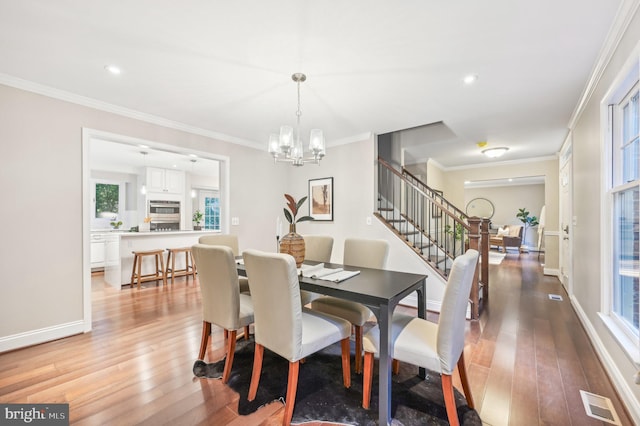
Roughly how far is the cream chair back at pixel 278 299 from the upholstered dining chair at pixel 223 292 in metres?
0.27

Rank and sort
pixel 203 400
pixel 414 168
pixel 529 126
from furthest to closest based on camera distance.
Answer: pixel 414 168 < pixel 529 126 < pixel 203 400

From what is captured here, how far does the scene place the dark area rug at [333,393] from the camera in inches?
63.1

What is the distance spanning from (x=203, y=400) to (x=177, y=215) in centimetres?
672

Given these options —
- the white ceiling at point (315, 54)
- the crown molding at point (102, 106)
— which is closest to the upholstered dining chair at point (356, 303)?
the white ceiling at point (315, 54)

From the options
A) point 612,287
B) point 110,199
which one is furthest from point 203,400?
point 110,199

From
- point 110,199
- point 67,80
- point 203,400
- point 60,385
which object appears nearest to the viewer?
point 203,400

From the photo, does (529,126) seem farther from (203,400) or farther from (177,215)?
(177,215)

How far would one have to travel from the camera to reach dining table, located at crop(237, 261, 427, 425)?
1.47m

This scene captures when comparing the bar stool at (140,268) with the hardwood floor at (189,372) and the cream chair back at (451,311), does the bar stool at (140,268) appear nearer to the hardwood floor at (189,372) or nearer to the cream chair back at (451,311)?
the hardwood floor at (189,372)

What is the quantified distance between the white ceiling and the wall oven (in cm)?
438

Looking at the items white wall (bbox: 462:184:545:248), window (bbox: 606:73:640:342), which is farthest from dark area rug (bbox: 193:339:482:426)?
white wall (bbox: 462:184:545:248)

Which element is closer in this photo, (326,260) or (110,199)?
(326,260)

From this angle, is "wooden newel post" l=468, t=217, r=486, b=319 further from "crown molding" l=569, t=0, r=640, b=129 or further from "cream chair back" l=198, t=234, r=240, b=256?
"cream chair back" l=198, t=234, r=240, b=256

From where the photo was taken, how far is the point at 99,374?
6.75 ft
